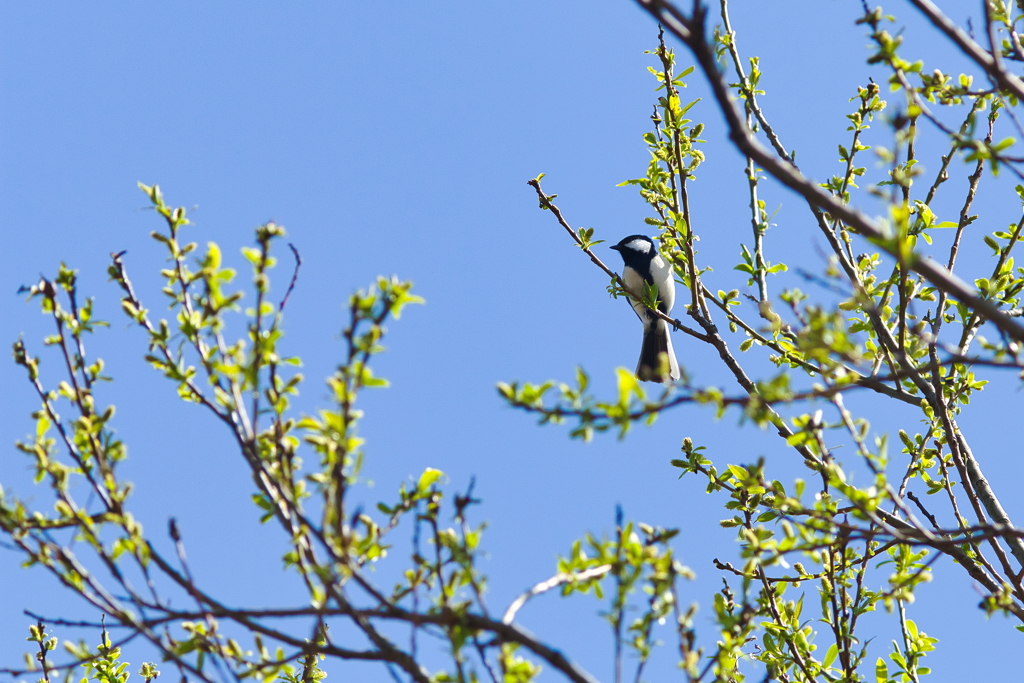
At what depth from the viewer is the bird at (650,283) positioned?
8.07m

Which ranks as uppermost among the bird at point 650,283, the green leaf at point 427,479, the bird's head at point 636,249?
the bird's head at point 636,249

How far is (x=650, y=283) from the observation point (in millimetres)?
8586

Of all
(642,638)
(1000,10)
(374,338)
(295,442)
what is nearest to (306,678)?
(295,442)

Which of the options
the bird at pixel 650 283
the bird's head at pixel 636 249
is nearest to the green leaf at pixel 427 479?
the bird at pixel 650 283

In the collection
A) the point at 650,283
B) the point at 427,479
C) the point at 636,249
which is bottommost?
the point at 427,479

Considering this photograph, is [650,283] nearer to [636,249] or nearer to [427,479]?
[636,249]

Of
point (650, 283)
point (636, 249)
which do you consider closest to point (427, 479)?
point (650, 283)

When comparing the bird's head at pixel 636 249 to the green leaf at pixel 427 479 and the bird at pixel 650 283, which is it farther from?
the green leaf at pixel 427 479

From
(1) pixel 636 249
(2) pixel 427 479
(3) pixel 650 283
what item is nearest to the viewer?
(2) pixel 427 479

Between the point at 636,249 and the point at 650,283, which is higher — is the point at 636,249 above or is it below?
above

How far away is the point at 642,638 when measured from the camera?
2.28 m

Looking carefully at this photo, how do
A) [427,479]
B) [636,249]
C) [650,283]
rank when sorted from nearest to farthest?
[427,479], [650,283], [636,249]

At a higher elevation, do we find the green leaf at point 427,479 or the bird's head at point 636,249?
the bird's head at point 636,249

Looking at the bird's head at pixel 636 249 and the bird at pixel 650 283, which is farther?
the bird's head at pixel 636 249
